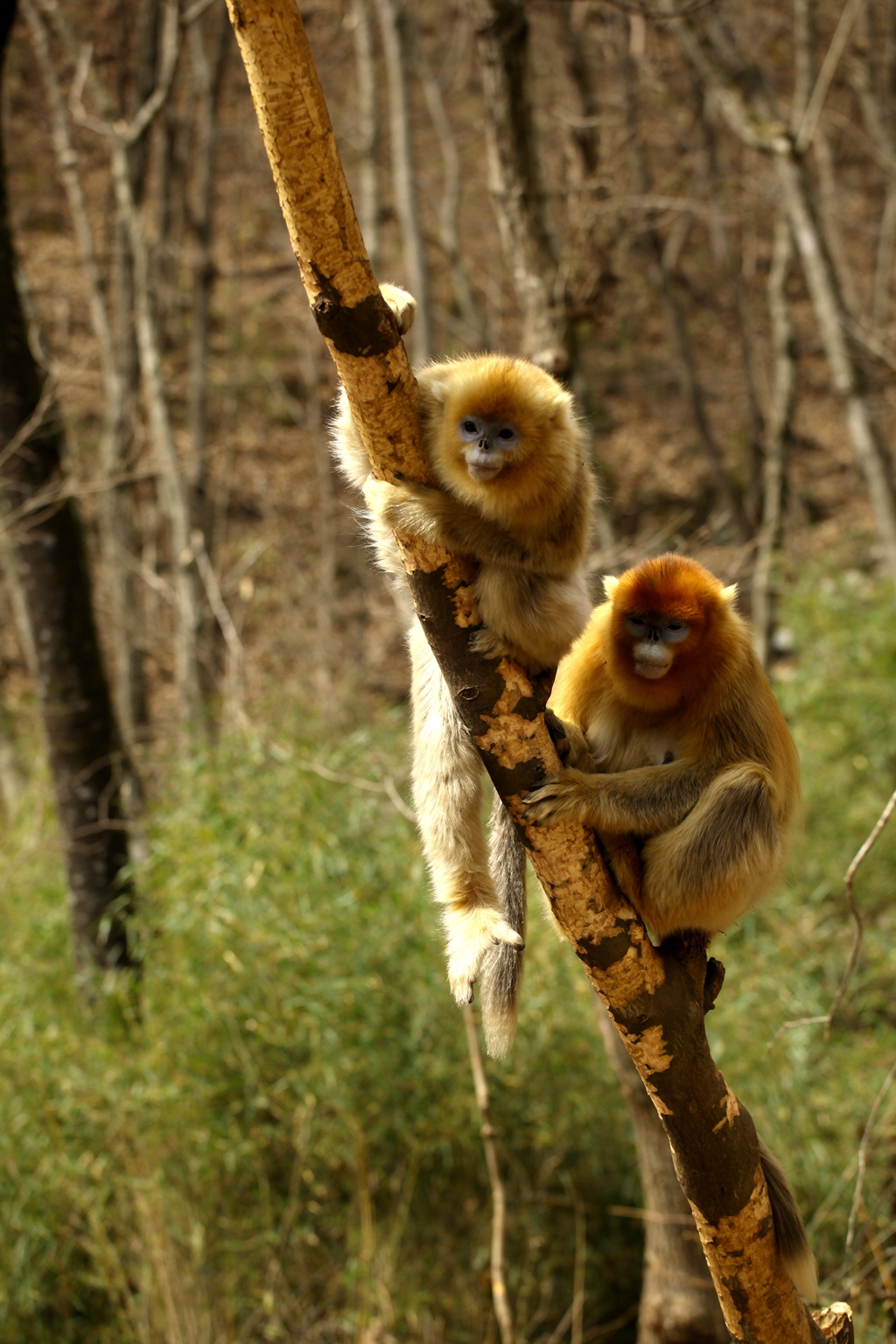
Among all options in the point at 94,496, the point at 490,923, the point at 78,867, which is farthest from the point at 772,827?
the point at 94,496

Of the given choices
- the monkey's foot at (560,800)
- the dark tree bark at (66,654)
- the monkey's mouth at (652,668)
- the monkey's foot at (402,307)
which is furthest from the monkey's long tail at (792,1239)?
the dark tree bark at (66,654)

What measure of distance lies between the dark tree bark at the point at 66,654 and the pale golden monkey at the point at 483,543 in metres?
3.47

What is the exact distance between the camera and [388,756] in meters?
6.20

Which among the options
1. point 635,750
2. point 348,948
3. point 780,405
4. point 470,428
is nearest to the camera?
point 470,428

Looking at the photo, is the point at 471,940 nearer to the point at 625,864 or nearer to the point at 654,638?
the point at 625,864

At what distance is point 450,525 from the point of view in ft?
8.27

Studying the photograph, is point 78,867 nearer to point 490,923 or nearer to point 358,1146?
point 358,1146

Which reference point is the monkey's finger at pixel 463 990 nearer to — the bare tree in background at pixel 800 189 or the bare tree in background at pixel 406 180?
the bare tree in background at pixel 406 180

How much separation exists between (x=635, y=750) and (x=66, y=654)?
4.04 metres

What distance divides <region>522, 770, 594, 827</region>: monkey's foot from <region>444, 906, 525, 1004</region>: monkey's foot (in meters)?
0.39

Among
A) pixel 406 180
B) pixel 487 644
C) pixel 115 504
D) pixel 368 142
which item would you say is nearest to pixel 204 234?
pixel 368 142

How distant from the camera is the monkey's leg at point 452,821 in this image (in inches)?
111

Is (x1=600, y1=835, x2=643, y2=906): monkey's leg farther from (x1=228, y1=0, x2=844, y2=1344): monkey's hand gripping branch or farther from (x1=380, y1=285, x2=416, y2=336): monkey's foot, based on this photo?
(x1=380, y1=285, x2=416, y2=336): monkey's foot

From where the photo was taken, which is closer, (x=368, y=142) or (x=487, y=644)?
(x=487, y=644)
